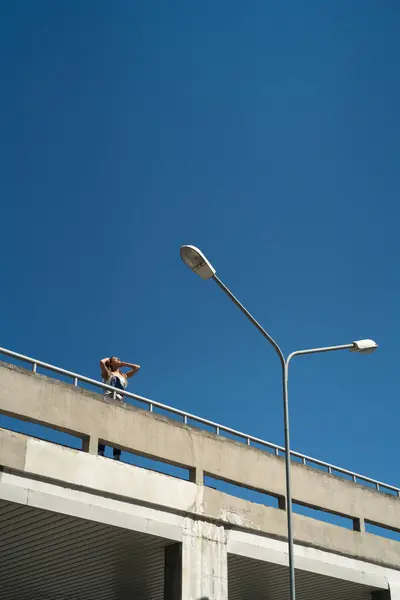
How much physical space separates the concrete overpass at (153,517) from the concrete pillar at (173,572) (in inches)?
1.2

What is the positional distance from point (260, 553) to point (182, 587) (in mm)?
3193

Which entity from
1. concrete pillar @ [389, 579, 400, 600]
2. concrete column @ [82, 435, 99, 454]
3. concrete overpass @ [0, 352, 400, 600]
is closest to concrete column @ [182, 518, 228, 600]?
concrete overpass @ [0, 352, 400, 600]

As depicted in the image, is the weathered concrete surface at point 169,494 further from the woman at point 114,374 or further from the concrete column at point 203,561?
the woman at point 114,374

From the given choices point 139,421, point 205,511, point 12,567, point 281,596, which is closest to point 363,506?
point 281,596

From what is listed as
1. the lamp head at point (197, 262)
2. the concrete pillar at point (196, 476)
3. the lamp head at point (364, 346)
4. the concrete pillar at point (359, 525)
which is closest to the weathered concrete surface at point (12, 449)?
the concrete pillar at point (196, 476)

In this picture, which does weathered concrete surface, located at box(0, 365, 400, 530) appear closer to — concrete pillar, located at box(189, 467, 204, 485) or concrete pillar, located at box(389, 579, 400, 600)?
concrete pillar, located at box(189, 467, 204, 485)

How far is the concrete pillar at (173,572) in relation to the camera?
68.2ft

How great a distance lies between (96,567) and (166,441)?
446 centimetres

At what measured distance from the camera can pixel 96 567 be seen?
2325 cm

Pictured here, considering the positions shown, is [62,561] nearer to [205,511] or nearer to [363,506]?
[205,511]

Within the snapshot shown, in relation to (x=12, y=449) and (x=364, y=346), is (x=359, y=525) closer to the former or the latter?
(x=364, y=346)

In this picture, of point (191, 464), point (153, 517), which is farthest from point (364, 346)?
point (153, 517)

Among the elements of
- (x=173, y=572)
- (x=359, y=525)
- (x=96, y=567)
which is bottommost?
(x=173, y=572)

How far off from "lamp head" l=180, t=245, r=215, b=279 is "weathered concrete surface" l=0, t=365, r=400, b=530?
18.7 ft
